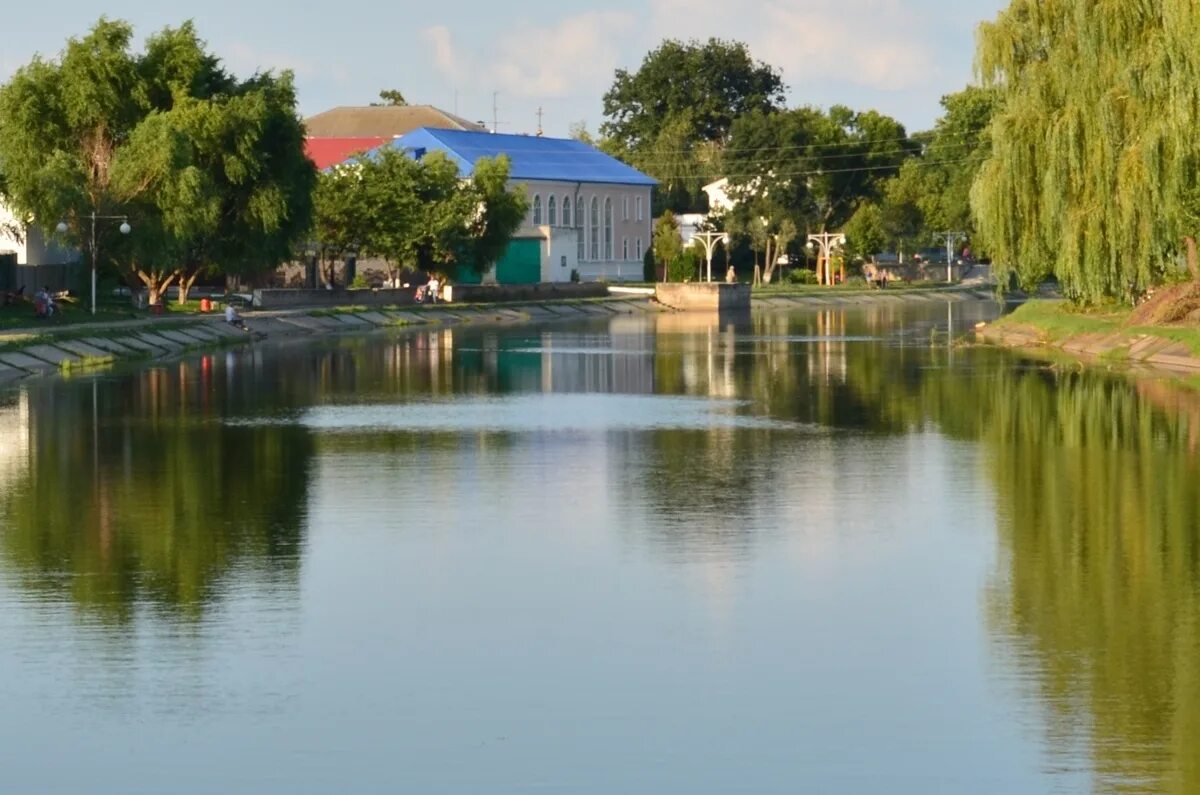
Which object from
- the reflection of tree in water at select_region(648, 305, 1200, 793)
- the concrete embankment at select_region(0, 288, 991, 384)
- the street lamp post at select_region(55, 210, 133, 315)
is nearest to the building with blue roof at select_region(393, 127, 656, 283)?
the concrete embankment at select_region(0, 288, 991, 384)

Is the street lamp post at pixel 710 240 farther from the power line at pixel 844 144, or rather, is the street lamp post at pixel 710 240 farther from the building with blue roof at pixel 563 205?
the power line at pixel 844 144

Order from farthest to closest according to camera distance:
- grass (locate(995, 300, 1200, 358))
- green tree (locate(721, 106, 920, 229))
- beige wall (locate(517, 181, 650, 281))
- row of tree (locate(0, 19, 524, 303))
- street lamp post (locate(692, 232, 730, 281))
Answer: green tree (locate(721, 106, 920, 229)) < beige wall (locate(517, 181, 650, 281)) < street lamp post (locate(692, 232, 730, 281)) < row of tree (locate(0, 19, 524, 303)) < grass (locate(995, 300, 1200, 358))

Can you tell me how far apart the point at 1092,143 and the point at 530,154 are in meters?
59.9

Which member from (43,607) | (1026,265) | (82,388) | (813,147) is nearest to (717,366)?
(1026,265)

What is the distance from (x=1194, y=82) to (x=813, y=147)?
245 ft

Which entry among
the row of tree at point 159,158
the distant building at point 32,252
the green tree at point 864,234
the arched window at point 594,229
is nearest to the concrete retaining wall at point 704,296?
the arched window at point 594,229

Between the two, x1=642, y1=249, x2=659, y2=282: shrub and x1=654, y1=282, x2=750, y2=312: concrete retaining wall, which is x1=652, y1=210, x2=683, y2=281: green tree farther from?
x1=654, y1=282, x2=750, y2=312: concrete retaining wall

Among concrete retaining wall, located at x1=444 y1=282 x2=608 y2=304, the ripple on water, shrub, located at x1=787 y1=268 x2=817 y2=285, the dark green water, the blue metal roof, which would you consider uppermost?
the blue metal roof

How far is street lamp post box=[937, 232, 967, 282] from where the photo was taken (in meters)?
112

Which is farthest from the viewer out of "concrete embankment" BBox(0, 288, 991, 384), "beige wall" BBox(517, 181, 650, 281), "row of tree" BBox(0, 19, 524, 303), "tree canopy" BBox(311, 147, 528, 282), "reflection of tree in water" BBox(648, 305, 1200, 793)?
"beige wall" BBox(517, 181, 650, 281)

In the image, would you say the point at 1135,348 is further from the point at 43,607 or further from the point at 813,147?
the point at 813,147

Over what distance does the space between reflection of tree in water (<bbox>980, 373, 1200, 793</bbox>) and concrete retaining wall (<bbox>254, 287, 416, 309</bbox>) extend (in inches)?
1601

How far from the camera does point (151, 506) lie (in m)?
20.4

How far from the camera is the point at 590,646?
532 inches
